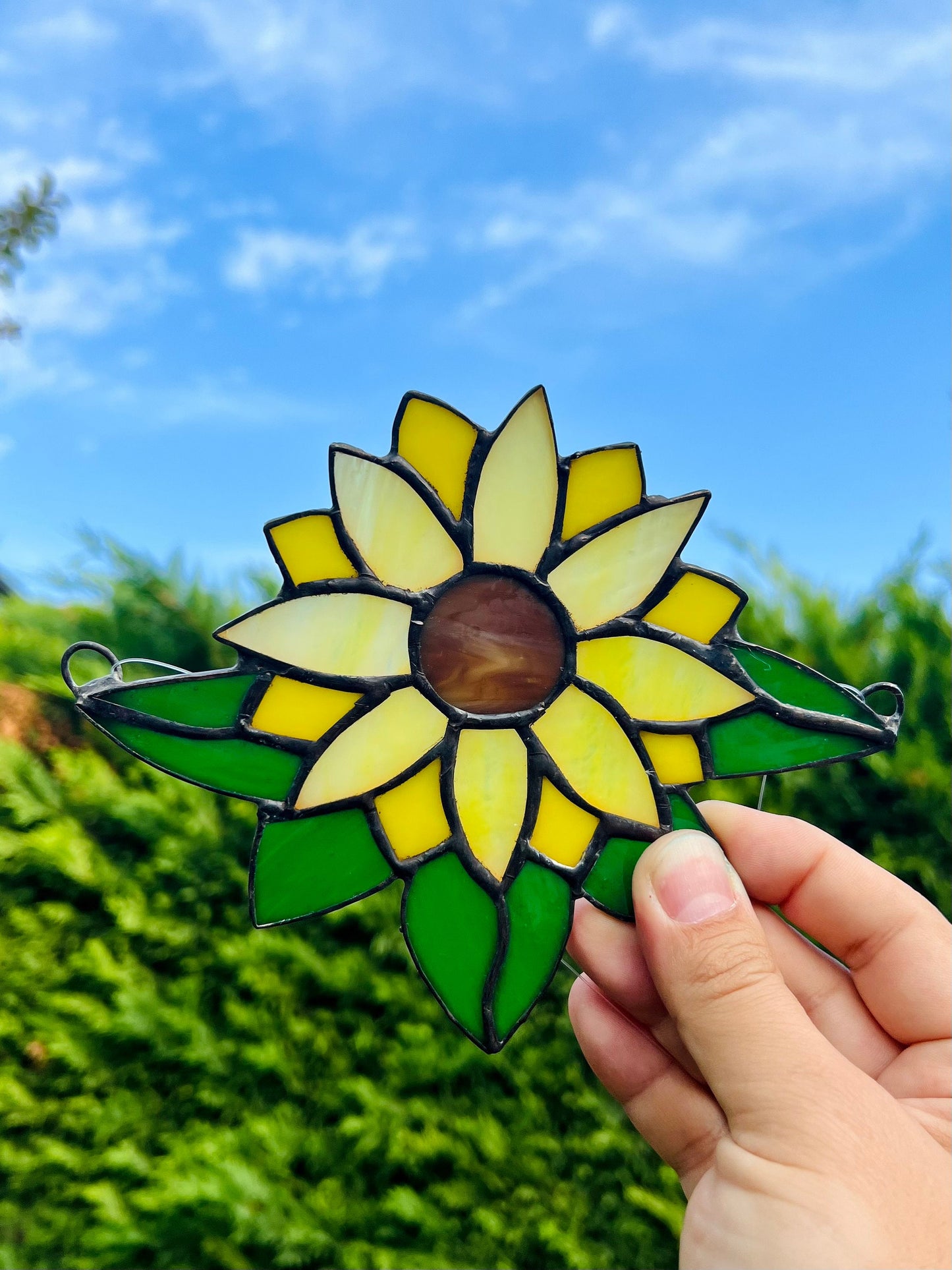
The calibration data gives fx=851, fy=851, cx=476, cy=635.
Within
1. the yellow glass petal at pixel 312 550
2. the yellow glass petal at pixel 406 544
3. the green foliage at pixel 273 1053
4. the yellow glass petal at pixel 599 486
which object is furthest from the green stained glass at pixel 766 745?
the green foliage at pixel 273 1053

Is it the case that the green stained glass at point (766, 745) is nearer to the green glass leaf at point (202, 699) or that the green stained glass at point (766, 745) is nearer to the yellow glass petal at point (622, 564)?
the yellow glass petal at point (622, 564)

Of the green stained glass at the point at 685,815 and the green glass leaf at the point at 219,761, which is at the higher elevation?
the green glass leaf at the point at 219,761

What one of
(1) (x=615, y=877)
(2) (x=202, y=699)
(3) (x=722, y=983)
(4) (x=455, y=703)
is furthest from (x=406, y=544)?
(3) (x=722, y=983)

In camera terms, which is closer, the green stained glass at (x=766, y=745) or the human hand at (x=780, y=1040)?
the human hand at (x=780, y=1040)

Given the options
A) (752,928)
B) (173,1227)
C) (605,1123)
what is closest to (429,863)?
(752,928)

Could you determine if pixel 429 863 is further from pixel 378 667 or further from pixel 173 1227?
pixel 173 1227

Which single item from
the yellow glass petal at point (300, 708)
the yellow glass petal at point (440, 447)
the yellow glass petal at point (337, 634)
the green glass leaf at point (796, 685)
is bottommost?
the green glass leaf at point (796, 685)

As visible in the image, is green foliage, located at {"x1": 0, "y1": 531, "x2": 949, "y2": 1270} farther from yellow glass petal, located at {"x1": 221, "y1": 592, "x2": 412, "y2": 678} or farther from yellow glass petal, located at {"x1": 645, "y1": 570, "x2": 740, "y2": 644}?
yellow glass petal, located at {"x1": 221, "y1": 592, "x2": 412, "y2": 678}

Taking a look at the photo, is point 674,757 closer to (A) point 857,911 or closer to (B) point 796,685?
(B) point 796,685
